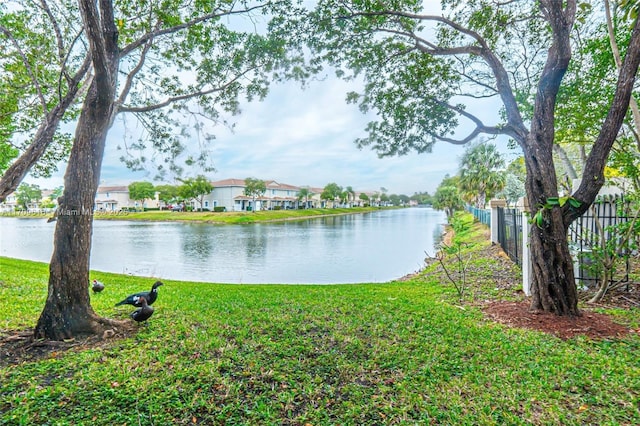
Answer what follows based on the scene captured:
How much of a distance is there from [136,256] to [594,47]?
18.6 metres

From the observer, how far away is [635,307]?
452 centimetres

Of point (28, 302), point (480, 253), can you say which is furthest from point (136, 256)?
point (480, 253)

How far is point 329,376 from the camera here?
2891 millimetres

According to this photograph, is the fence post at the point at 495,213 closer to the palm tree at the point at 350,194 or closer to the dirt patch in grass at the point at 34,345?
the dirt patch in grass at the point at 34,345

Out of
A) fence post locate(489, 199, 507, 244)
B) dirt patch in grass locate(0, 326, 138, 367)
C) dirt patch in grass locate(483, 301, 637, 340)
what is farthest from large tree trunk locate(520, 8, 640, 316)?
fence post locate(489, 199, 507, 244)

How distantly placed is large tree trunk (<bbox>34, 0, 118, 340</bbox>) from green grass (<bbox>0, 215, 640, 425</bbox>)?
480 millimetres

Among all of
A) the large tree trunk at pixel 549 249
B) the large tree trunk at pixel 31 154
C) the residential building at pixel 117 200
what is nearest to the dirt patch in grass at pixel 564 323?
the large tree trunk at pixel 549 249

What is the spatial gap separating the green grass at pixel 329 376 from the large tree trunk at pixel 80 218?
48 centimetres

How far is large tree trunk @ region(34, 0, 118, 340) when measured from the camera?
3574 mm

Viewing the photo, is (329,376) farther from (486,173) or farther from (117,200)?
(117,200)

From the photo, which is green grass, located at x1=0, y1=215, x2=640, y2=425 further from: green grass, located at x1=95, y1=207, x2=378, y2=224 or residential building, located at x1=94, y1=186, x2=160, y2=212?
residential building, located at x1=94, y1=186, x2=160, y2=212

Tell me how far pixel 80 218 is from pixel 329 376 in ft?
10.5

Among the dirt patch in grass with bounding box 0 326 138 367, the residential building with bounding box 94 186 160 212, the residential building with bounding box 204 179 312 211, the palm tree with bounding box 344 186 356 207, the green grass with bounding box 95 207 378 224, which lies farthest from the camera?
the palm tree with bounding box 344 186 356 207

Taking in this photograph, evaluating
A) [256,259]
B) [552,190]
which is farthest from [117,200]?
[552,190]
